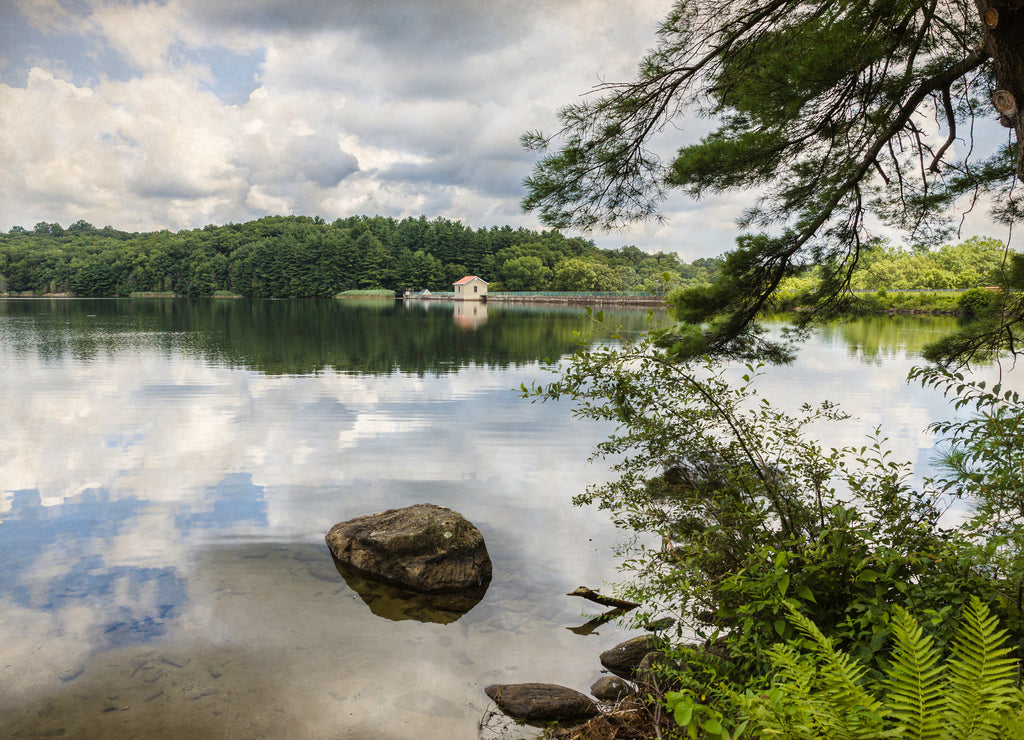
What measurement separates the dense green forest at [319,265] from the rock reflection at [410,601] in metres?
92.1

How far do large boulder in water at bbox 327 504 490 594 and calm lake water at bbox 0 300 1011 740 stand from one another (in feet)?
0.85

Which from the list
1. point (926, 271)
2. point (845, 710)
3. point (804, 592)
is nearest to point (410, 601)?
point (804, 592)

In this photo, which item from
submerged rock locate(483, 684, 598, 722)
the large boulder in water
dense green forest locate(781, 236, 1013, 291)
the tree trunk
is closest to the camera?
the tree trunk

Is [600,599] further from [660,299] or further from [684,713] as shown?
[660,299]

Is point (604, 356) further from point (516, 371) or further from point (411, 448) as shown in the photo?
point (516, 371)

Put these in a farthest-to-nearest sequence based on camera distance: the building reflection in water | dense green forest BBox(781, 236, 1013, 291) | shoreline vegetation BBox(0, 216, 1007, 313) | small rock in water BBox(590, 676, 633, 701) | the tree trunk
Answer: shoreline vegetation BBox(0, 216, 1007, 313)
dense green forest BBox(781, 236, 1013, 291)
the building reflection in water
small rock in water BBox(590, 676, 633, 701)
the tree trunk

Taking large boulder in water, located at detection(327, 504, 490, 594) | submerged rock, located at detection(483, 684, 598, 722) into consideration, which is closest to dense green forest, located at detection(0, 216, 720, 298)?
large boulder in water, located at detection(327, 504, 490, 594)

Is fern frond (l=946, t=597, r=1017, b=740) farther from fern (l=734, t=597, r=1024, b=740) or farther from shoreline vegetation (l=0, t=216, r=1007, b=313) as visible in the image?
shoreline vegetation (l=0, t=216, r=1007, b=313)

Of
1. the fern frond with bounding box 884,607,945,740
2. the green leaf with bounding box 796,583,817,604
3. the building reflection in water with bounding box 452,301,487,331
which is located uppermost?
the fern frond with bounding box 884,607,945,740

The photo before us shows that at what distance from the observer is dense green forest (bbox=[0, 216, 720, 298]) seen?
10338cm

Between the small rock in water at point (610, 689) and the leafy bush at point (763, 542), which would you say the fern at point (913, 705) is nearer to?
the leafy bush at point (763, 542)

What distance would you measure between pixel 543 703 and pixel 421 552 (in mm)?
2426

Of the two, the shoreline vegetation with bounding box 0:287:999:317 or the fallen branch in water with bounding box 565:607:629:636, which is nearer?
the fallen branch in water with bounding box 565:607:629:636

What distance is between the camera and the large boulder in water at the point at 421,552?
6336 millimetres
